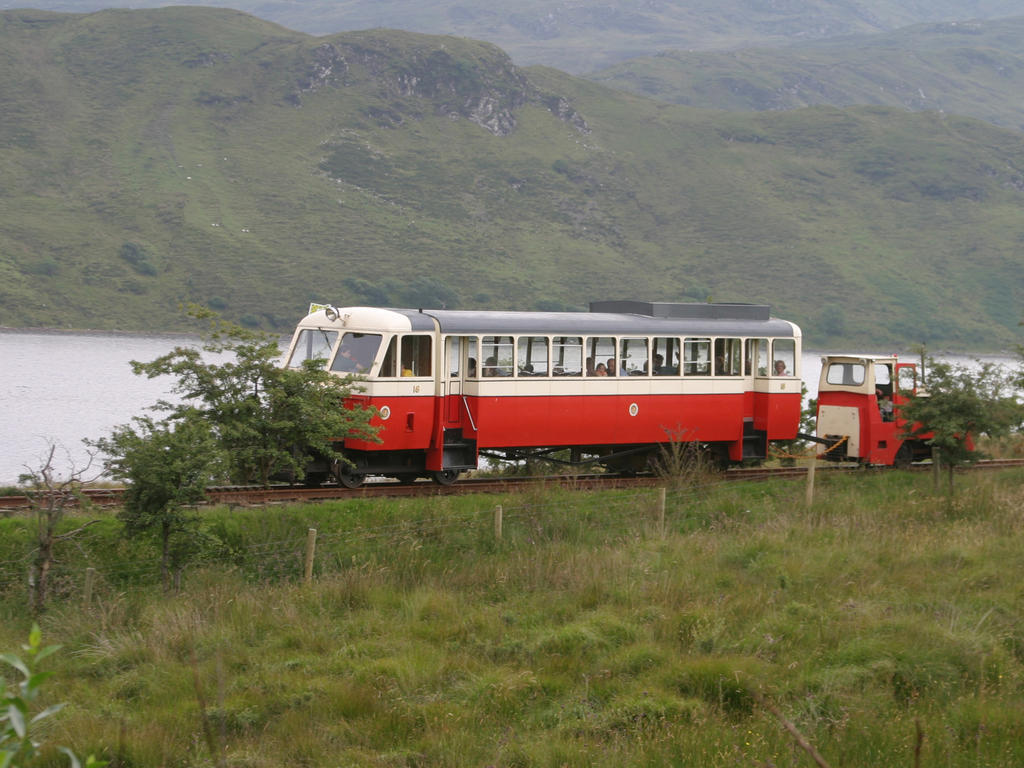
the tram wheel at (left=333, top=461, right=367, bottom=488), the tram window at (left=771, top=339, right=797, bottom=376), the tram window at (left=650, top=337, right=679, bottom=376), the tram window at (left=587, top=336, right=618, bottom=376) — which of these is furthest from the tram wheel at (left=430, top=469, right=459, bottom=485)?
the tram window at (left=771, top=339, right=797, bottom=376)

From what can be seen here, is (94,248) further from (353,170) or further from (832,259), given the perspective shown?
(832,259)

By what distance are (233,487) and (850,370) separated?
13.3m

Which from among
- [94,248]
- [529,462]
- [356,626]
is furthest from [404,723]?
[94,248]

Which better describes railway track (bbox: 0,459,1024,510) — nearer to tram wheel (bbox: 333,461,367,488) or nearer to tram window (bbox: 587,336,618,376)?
tram wheel (bbox: 333,461,367,488)

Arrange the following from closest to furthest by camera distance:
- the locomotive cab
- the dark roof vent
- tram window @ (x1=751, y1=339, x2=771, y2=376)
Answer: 1. the dark roof vent
2. tram window @ (x1=751, y1=339, x2=771, y2=376)
3. the locomotive cab

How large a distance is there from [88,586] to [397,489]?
22.9 ft

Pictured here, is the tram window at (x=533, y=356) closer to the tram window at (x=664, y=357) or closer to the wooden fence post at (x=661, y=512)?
the tram window at (x=664, y=357)

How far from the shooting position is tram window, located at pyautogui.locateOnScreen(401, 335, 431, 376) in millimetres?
19828

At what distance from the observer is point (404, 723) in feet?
33.8

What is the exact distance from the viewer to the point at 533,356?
21047 mm

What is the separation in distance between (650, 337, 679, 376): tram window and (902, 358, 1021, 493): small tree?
4520mm

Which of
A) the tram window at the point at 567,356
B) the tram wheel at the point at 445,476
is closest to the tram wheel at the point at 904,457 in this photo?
the tram window at the point at 567,356

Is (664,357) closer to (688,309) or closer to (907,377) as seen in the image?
(688,309)

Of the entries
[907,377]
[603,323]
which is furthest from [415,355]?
[907,377]
